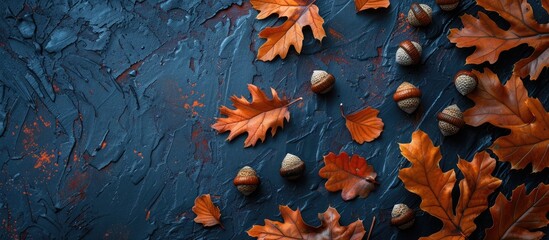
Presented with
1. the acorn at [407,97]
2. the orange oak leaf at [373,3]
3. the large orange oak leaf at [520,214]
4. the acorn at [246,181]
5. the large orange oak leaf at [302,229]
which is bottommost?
the large orange oak leaf at [520,214]

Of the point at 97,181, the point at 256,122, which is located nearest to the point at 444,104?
the point at 256,122

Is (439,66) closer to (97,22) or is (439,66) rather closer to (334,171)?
(334,171)

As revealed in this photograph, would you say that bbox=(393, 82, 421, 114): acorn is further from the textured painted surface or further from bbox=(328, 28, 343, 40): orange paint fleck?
bbox=(328, 28, 343, 40): orange paint fleck

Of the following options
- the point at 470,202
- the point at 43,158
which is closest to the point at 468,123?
the point at 470,202

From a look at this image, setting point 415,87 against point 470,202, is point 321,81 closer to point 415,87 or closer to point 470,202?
point 415,87

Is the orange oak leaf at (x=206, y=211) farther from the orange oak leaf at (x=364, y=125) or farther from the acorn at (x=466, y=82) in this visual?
the acorn at (x=466, y=82)

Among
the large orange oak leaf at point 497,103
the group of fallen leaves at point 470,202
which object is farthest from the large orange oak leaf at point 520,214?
the large orange oak leaf at point 497,103
